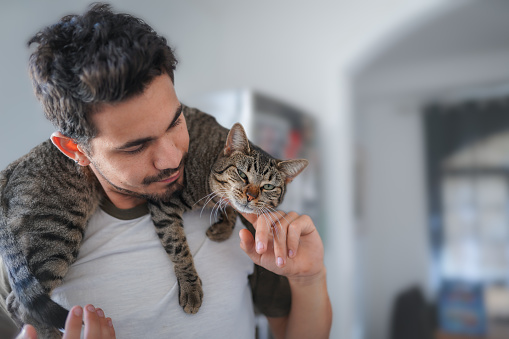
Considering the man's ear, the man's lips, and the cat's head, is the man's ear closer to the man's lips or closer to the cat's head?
the man's lips

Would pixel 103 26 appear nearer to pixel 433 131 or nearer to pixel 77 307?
pixel 77 307

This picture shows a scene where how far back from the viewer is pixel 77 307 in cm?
49

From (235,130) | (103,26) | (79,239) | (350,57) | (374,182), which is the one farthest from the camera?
(374,182)

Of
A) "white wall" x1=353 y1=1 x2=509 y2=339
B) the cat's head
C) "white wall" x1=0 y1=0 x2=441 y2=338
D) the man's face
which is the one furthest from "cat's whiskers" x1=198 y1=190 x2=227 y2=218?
"white wall" x1=353 y1=1 x2=509 y2=339

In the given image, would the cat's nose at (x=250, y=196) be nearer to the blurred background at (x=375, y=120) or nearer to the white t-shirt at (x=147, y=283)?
the white t-shirt at (x=147, y=283)

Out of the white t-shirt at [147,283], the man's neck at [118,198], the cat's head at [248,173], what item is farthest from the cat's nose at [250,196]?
the man's neck at [118,198]

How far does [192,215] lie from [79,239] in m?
0.21

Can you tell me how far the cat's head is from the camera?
0.68 meters

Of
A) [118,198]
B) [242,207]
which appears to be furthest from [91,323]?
[242,207]

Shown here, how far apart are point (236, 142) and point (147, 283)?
331mm

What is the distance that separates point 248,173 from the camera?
0.70 metres

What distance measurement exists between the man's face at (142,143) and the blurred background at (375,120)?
13 centimetres

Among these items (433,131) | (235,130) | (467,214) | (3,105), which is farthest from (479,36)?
(3,105)

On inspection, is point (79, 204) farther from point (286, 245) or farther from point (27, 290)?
point (286, 245)
